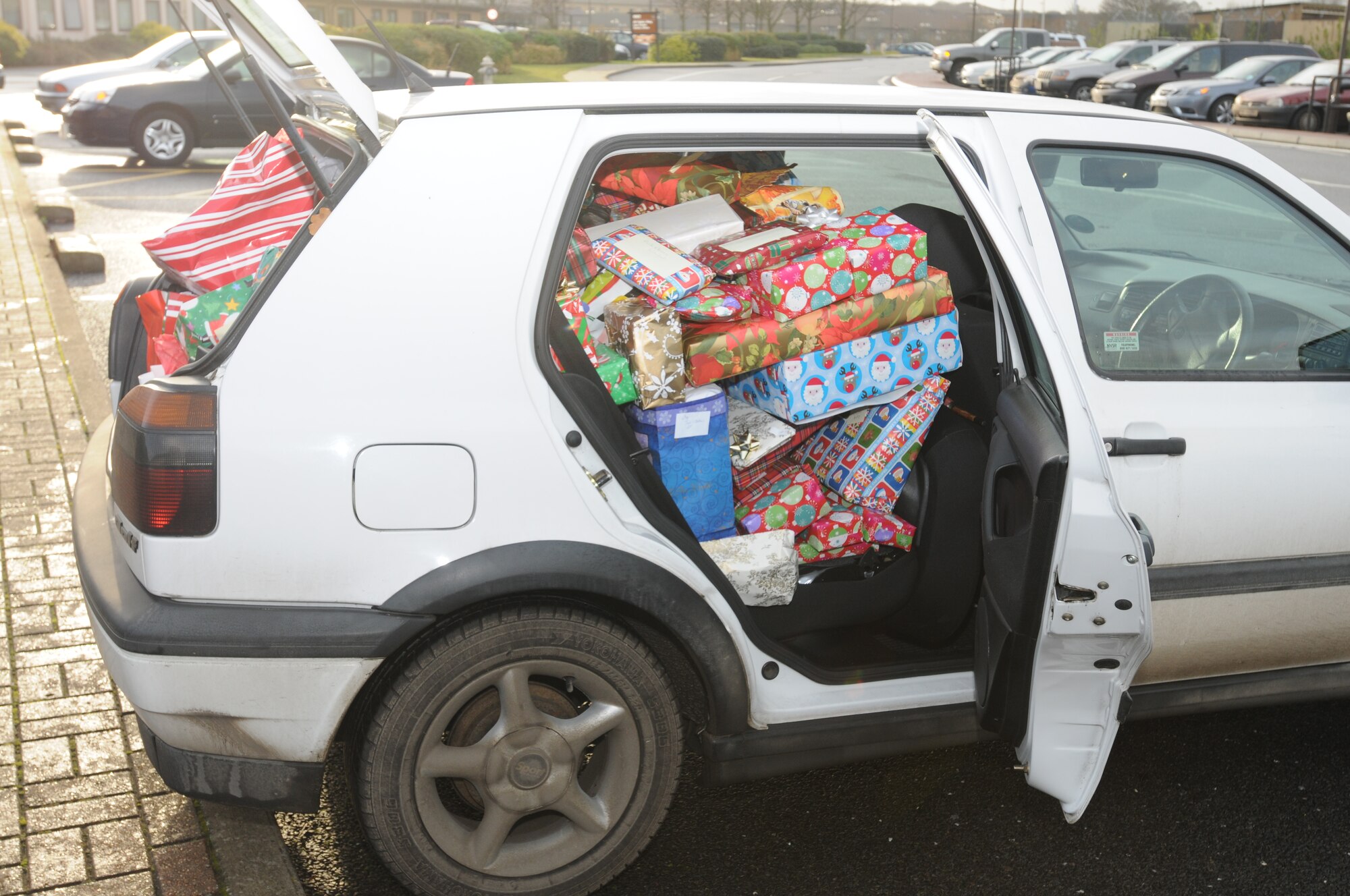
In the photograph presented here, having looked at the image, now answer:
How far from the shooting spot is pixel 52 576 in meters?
3.93

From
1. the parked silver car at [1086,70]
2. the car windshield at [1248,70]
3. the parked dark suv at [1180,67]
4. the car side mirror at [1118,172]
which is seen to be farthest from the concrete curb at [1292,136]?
the car side mirror at [1118,172]

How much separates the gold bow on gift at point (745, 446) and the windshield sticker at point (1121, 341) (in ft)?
2.78

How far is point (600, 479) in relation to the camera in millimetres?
2365

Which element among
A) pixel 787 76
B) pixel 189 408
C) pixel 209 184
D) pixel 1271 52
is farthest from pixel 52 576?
pixel 787 76

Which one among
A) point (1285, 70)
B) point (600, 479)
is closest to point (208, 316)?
point (600, 479)

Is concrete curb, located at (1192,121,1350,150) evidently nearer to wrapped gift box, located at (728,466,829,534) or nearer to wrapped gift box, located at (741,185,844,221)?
wrapped gift box, located at (741,185,844,221)

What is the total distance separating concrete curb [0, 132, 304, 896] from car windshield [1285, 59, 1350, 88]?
2150 cm

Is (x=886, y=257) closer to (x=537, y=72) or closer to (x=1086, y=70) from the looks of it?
(x=1086, y=70)

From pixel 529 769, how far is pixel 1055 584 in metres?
1.10

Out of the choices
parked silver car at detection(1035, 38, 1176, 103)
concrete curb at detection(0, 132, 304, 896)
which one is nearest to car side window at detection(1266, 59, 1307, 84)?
parked silver car at detection(1035, 38, 1176, 103)

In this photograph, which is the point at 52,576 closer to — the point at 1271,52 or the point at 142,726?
the point at 142,726

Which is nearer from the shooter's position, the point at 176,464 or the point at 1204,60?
the point at 176,464

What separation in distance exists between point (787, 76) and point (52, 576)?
38.7m

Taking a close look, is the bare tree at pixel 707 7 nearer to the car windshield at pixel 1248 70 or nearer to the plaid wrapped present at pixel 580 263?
the car windshield at pixel 1248 70
